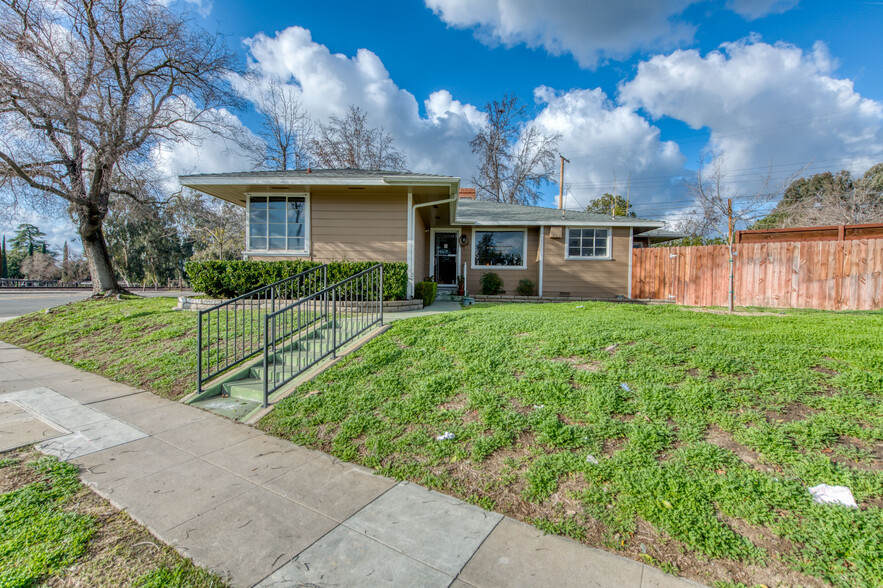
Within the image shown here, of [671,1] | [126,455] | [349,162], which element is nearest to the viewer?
[126,455]

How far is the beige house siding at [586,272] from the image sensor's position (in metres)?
12.7

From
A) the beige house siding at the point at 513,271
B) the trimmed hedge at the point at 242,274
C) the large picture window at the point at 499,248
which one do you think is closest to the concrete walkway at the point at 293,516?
the trimmed hedge at the point at 242,274

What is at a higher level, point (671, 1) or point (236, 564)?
point (671, 1)

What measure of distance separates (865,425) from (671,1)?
929 cm

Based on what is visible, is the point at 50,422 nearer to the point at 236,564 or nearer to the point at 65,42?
the point at 236,564

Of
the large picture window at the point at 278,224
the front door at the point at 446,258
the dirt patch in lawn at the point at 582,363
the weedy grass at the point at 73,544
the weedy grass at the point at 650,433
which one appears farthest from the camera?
the front door at the point at 446,258

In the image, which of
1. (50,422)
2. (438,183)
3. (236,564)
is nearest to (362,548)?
(236,564)

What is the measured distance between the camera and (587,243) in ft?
42.1

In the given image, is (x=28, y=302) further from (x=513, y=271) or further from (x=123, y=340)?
(x=513, y=271)

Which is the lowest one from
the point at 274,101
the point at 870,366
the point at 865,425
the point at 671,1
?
the point at 865,425

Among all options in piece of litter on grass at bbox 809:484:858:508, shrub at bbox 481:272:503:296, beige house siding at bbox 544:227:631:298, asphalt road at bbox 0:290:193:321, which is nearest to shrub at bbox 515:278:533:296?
beige house siding at bbox 544:227:631:298

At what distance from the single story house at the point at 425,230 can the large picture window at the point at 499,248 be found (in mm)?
35

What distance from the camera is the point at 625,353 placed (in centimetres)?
408

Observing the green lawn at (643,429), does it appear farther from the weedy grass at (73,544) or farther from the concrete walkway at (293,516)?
the weedy grass at (73,544)
